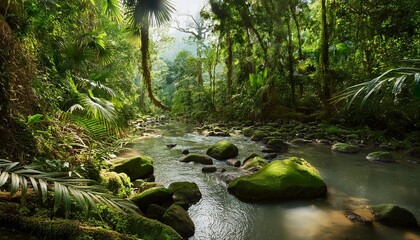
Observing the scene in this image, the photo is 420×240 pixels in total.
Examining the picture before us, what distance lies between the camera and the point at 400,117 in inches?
417

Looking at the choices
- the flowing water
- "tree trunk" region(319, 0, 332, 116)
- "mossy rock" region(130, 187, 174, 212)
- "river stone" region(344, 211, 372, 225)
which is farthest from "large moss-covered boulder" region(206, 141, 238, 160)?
"tree trunk" region(319, 0, 332, 116)

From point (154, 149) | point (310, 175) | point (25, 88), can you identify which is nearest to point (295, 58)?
point (154, 149)

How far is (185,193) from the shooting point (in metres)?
5.05

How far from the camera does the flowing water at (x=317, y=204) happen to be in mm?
4055

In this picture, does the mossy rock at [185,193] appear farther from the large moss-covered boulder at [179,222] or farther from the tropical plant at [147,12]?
the tropical plant at [147,12]

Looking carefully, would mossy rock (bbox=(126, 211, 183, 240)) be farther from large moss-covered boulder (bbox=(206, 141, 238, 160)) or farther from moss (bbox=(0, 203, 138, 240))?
large moss-covered boulder (bbox=(206, 141, 238, 160))

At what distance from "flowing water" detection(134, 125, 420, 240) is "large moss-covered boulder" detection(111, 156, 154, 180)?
15.8 inches

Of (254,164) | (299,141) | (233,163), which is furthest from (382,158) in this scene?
(233,163)

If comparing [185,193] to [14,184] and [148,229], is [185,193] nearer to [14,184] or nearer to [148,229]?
[148,229]

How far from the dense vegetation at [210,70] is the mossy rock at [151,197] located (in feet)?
→ 2.30

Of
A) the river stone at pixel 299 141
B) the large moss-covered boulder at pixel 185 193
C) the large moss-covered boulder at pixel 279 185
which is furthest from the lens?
the river stone at pixel 299 141

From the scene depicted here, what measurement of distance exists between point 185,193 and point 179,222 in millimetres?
1149

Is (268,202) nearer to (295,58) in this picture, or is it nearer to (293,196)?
(293,196)

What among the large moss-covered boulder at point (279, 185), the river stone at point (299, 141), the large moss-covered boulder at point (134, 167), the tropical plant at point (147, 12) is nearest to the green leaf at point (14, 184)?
the large moss-covered boulder at point (134, 167)
